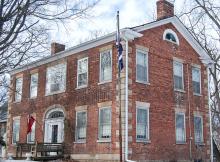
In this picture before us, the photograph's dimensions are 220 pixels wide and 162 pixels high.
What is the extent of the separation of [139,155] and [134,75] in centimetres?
437

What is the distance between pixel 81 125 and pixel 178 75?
6909 mm

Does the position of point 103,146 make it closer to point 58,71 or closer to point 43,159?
point 43,159

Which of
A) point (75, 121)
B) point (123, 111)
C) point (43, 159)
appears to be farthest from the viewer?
point (75, 121)

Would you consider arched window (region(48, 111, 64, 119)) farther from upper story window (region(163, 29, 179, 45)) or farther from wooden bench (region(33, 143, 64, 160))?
upper story window (region(163, 29, 179, 45))

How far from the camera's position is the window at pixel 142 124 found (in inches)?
840

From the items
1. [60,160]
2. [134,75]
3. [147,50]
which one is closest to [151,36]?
[147,50]

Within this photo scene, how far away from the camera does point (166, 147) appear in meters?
22.7

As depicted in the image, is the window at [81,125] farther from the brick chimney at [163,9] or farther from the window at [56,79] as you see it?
the brick chimney at [163,9]

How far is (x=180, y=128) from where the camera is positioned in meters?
24.2

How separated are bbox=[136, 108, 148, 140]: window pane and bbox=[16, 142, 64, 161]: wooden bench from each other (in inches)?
216

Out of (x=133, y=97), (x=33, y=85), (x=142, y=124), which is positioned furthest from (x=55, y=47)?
(x=142, y=124)

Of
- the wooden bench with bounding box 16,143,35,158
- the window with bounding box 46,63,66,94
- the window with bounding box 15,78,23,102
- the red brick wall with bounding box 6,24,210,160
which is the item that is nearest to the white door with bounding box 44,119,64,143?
the red brick wall with bounding box 6,24,210,160

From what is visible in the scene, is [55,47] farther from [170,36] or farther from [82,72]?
[170,36]

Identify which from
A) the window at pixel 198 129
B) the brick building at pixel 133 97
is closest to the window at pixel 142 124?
the brick building at pixel 133 97
